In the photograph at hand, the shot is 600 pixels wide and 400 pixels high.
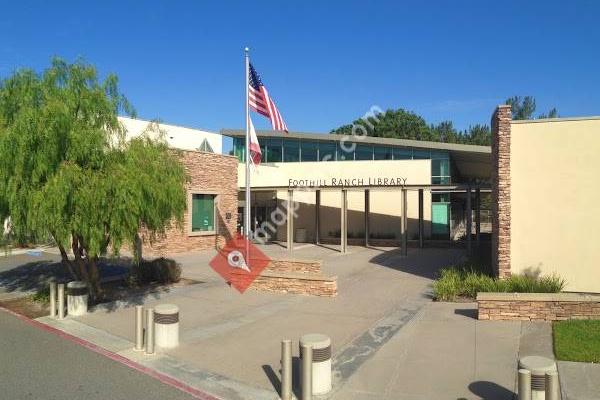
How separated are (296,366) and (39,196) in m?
6.05

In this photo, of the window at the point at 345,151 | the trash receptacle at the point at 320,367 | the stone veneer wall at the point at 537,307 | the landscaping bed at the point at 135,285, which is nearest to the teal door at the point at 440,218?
the window at the point at 345,151

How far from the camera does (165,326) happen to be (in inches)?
360

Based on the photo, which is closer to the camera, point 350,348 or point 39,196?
point 350,348

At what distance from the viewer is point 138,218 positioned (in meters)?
11.4

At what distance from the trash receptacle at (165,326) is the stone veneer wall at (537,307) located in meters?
5.83

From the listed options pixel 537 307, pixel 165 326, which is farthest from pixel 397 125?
pixel 165 326

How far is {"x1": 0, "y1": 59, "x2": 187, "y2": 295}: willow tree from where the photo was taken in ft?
34.4

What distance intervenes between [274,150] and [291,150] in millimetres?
1139

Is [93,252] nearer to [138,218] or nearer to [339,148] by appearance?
[138,218]

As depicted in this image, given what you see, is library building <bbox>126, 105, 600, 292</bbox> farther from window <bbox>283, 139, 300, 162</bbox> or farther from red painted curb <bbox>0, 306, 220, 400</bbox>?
red painted curb <bbox>0, 306, 220, 400</bbox>

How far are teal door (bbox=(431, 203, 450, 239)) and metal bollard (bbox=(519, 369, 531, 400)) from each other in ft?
84.3

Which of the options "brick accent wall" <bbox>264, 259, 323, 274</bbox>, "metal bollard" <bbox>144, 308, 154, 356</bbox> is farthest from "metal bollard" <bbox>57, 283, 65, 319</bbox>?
"brick accent wall" <bbox>264, 259, 323, 274</bbox>

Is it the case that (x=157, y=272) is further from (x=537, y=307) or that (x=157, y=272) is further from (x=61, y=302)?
(x=537, y=307)

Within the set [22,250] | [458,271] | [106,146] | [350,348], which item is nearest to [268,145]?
[22,250]
